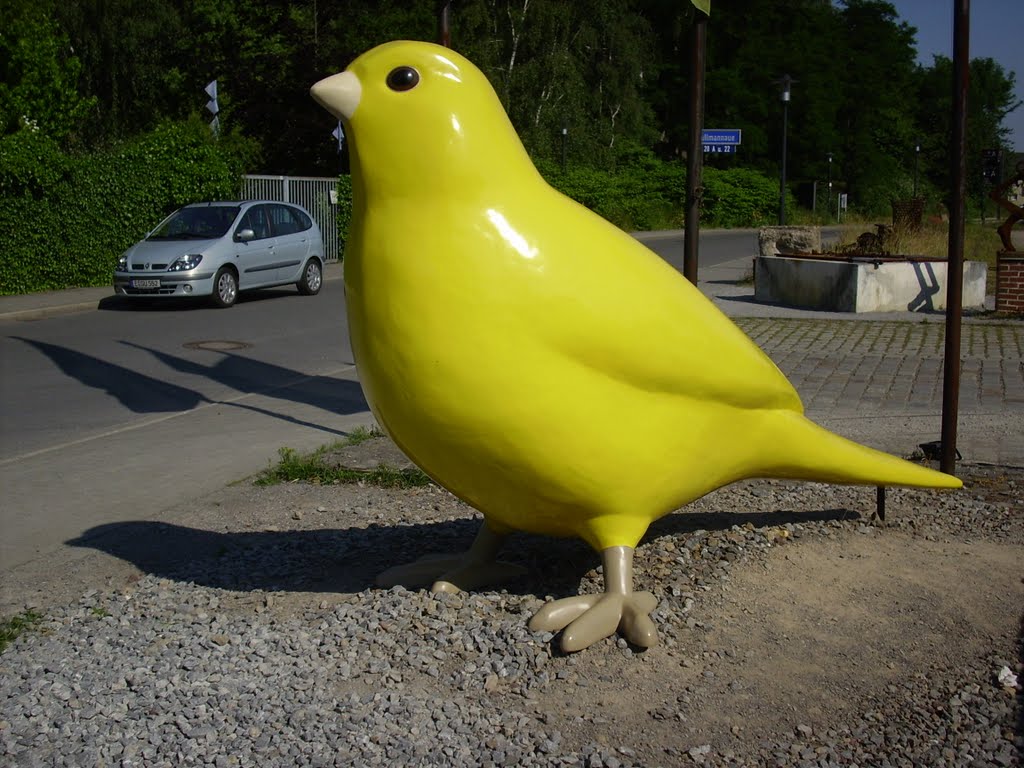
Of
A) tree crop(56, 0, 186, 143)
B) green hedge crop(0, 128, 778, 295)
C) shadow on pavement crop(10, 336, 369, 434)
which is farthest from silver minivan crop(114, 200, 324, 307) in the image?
tree crop(56, 0, 186, 143)

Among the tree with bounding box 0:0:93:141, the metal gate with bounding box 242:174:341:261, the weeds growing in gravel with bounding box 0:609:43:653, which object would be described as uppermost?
the tree with bounding box 0:0:93:141

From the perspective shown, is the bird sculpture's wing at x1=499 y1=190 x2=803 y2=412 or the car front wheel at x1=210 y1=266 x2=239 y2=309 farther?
the car front wheel at x1=210 y1=266 x2=239 y2=309

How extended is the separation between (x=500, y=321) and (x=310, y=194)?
68.0 feet

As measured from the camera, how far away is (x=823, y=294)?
1562 cm

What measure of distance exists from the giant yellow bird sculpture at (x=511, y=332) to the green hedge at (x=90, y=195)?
48.5 feet

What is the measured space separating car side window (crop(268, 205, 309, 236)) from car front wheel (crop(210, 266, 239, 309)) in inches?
61.8

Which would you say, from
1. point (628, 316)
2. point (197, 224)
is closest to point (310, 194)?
point (197, 224)

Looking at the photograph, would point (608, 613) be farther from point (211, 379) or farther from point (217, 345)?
point (217, 345)

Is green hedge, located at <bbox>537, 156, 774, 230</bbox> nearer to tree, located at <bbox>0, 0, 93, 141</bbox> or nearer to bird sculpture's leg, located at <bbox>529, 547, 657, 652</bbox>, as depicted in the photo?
tree, located at <bbox>0, 0, 93, 141</bbox>

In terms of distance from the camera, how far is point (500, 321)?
334 cm

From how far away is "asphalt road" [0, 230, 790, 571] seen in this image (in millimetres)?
5984

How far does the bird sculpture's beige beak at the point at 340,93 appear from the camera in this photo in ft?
11.3

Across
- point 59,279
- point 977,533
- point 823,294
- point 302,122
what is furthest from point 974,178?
point 977,533

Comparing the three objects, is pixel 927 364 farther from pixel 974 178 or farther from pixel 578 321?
pixel 974 178
